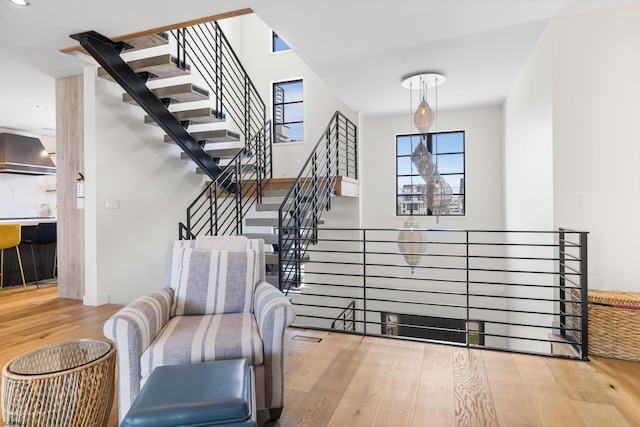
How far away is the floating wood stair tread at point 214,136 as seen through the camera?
14.8ft

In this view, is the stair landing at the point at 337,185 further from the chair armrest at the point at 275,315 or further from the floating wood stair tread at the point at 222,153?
the chair armrest at the point at 275,315

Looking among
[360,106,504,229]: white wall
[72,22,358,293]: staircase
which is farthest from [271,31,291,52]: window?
[360,106,504,229]: white wall

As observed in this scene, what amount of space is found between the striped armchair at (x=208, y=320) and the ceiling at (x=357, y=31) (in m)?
1.94

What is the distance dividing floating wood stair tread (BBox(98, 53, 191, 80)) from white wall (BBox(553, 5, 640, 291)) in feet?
11.4

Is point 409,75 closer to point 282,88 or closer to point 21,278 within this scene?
point 282,88

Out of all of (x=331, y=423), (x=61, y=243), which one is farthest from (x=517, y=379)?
(x=61, y=243)

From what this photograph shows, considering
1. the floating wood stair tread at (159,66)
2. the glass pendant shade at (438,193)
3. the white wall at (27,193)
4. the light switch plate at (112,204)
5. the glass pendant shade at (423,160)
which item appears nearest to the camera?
the floating wood stair tread at (159,66)

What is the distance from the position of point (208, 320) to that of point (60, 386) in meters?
0.74

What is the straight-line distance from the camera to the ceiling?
2.83 m

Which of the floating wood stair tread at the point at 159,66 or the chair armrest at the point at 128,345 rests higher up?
the floating wood stair tread at the point at 159,66

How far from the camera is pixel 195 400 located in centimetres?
118

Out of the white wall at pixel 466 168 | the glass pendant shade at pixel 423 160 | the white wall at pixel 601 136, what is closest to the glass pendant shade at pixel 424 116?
the glass pendant shade at pixel 423 160

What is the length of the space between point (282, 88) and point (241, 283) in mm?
5253

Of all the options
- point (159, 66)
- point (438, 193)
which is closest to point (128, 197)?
point (159, 66)
